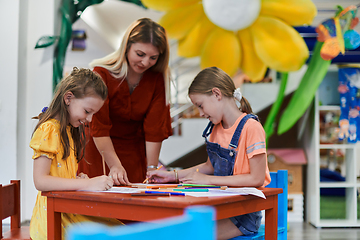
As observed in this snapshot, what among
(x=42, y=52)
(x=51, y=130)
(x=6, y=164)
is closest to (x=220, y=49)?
(x=42, y=52)

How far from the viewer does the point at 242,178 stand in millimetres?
1165

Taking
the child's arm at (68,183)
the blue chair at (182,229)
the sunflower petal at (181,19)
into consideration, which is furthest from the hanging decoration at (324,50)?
the blue chair at (182,229)

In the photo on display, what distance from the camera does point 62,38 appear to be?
3000mm

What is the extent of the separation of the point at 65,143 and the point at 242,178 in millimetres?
576

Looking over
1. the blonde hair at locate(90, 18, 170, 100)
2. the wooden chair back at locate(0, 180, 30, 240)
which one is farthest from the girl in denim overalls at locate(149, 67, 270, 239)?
the wooden chair back at locate(0, 180, 30, 240)

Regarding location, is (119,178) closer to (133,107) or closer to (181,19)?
(133,107)

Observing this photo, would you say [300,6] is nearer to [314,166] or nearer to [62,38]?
[314,166]

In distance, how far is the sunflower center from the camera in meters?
2.94

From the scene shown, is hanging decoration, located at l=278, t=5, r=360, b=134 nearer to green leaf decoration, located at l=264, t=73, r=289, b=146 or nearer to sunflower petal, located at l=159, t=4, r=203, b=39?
green leaf decoration, located at l=264, t=73, r=289, b=146

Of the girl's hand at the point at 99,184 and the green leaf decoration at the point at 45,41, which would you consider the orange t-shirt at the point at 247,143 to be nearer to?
the girl's hand at the point at 99,184

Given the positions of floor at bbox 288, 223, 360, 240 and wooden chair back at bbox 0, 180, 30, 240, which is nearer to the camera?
wooden chair back at bbox 0, 180, 30, 240

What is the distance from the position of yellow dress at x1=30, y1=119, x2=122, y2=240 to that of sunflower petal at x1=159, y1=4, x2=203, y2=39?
2.14 meters

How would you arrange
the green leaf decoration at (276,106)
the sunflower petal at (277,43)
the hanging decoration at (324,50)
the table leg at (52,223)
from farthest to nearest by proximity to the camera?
the green leaf decoration at (276,106)
the sunflower petal at (277,43)
the hanging decoration at (324,50)
the table leg at (52,223)

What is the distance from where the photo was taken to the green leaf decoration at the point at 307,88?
3.05 m
